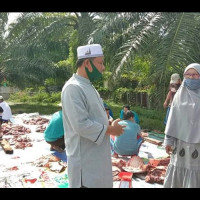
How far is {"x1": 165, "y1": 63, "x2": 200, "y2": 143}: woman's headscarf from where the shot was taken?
2826 millimetres

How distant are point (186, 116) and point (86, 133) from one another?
1256 millimetres

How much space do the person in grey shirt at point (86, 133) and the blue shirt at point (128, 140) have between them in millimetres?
2622

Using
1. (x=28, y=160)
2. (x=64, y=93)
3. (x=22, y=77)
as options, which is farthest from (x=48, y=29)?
(x=64, y=93)

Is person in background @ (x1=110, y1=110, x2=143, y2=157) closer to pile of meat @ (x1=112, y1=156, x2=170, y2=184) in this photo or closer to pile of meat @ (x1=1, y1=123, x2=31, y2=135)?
pile of meat @ (x1=112, y1=156, x2=170, y2=184)

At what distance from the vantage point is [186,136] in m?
2.85

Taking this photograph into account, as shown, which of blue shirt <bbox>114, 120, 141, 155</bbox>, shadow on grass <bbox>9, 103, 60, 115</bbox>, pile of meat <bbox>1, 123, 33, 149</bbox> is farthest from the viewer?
shadow on grass <bbox>9, 103, 60, 115</bbox>

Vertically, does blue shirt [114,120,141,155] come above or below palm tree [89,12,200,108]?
below

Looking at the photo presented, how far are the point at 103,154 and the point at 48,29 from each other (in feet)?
34.1

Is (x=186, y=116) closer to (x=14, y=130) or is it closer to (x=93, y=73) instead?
(x=93, y=73)

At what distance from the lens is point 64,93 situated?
85.4 inches

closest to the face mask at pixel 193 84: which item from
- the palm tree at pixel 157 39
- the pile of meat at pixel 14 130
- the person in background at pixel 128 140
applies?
the person in background at pixel 128 140

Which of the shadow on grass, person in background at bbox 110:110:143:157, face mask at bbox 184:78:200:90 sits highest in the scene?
face mask at bbox 184:78:200:90

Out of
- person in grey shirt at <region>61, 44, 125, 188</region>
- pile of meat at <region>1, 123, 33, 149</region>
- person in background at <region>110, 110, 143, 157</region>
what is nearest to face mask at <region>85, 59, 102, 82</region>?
person in grey shirt at <region>61, 44, 125, 188</region>

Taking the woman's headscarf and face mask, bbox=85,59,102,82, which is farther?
the woman's headscarf
